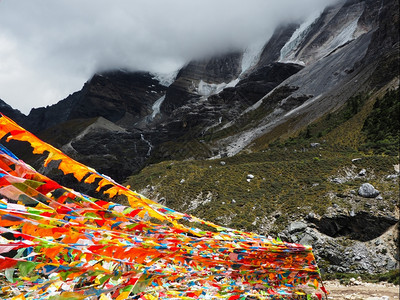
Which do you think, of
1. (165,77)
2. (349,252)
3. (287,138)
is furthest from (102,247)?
(165,77)

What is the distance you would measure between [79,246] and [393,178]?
1711 centimetres

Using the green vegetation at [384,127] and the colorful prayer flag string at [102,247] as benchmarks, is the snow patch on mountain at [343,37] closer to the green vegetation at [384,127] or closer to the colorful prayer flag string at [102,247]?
the green vegetation at [384,127]

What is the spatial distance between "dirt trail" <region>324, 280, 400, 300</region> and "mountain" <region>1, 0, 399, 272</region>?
205cm

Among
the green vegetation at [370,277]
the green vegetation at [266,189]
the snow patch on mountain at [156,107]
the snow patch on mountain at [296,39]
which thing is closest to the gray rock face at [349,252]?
the green vegetation at [370,277]

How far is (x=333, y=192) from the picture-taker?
1405 centimetres

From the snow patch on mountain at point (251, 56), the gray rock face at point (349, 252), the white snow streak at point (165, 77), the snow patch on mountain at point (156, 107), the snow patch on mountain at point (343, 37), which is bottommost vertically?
the gray rock face at point (349, 252)

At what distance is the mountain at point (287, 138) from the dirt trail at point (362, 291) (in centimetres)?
205

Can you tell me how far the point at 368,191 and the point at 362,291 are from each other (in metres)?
7.31

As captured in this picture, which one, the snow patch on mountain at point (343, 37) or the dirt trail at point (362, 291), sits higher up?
the snow patch on mountain at point (343, 37)

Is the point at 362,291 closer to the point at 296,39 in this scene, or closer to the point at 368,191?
the point at 368,191

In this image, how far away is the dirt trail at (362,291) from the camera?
655 cm

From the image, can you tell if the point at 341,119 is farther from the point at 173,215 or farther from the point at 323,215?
the point at 173,215

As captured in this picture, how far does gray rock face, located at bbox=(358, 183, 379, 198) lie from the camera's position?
42.3ft

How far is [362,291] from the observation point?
284 inches
